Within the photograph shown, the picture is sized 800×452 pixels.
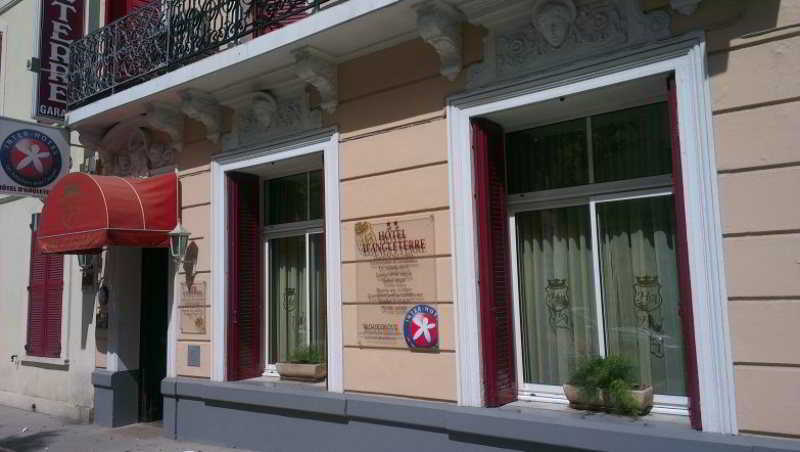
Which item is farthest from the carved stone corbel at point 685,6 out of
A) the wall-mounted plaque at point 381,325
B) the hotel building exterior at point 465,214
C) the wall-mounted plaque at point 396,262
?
the wall-mounted plaque at point 381,325

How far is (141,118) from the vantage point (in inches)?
320

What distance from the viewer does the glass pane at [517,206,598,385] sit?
5.07 m

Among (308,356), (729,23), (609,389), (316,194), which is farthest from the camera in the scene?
(316,194)

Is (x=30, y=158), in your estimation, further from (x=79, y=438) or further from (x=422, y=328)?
(x=422, y=328)

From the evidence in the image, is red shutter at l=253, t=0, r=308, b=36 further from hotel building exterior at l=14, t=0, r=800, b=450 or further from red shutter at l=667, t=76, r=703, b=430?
red shutter at l=667, t=76, r=703, b=430

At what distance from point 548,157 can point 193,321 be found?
4690 millimetres

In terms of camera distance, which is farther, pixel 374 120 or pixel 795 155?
pixel 374 120

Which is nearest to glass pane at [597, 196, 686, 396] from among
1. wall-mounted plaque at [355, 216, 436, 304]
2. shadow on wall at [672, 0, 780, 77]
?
shadow on wall at [672, 0, 780, 77]

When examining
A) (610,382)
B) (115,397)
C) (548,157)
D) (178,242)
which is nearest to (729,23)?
(548,157)

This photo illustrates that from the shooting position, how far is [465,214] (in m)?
5.17

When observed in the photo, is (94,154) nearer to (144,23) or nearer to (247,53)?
(144,23)

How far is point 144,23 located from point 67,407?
5.70 m

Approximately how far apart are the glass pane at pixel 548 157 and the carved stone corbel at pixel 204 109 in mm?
3684

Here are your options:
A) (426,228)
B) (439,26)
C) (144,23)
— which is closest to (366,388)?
(426,228)
